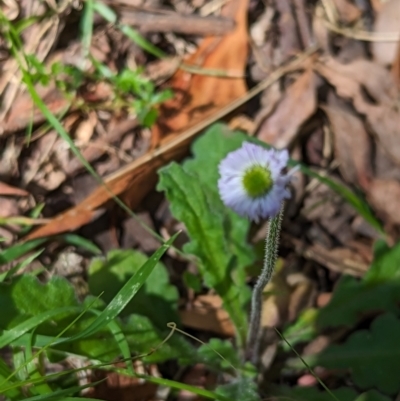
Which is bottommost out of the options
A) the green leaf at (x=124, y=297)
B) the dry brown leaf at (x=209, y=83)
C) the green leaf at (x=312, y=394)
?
the green leaf at (x=312, y=394)

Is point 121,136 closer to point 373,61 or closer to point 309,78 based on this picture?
point 309,78

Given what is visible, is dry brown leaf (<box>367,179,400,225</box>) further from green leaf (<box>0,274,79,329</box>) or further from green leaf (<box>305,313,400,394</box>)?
green leaf (<box>0,274,79,329</box>)

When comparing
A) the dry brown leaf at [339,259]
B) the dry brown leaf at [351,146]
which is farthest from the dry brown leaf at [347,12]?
the dry brown leaf at [339,259]

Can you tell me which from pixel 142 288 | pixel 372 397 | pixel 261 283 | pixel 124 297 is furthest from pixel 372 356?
pixel 124 297

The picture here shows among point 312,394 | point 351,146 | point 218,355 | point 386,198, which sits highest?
point 351,146

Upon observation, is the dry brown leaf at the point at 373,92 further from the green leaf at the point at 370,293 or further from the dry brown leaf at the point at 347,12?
the green leaf at the point at 370,293

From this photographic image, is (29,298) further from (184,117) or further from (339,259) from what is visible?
(339,259)
